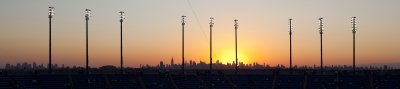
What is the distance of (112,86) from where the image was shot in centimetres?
7325

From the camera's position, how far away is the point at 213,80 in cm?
7994

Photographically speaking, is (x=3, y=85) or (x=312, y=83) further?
(x=312, y=83)

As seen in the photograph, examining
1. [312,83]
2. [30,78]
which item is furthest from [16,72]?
[312,83]

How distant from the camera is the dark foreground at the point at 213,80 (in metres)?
72.2

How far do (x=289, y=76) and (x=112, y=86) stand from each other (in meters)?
22.3

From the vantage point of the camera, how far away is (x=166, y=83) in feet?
253

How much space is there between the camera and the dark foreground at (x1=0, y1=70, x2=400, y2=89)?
7225 centimetres

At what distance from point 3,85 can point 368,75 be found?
42890 mm

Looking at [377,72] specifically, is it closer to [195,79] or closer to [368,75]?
[368,75]

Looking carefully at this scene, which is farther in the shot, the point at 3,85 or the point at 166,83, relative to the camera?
the point at 166,83

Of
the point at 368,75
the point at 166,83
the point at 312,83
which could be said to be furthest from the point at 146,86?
the point at 368,75

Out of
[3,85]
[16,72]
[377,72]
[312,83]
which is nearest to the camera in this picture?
[3,85]

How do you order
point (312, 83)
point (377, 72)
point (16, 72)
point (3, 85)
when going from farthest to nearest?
1. point (377, 72)
2. point (312, 83)
3. point (16, 72)
4. point (3, 85)

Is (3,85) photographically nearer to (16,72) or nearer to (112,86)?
(16,72)
